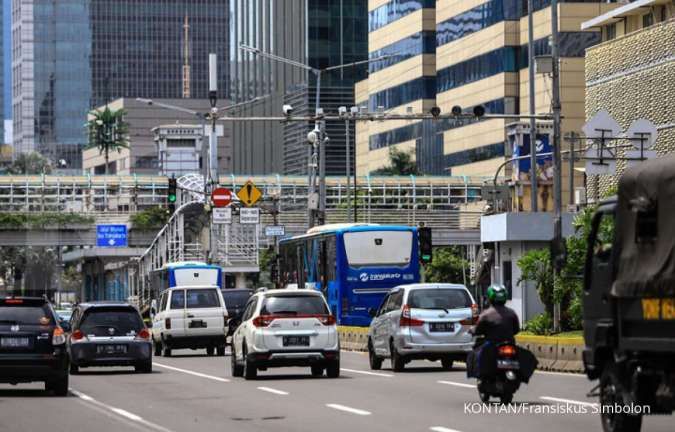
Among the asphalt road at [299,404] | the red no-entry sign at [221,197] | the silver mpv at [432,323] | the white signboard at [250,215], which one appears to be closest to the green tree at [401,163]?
the red no-entry sign at [221,197]

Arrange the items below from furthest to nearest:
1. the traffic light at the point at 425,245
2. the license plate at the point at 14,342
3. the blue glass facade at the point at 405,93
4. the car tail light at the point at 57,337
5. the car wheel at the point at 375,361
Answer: the blue glass facade at the point at 405,93 → the traffic light at the point at 425,245 → the car wheel at the point at 375,361 → the car tail light at the point at 57,337 → the license plate at the point at 14,342

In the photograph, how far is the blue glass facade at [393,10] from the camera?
120750mm

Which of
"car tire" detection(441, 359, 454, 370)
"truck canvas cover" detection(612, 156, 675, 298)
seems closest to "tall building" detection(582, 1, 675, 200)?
"car tire" detection(441, 359, 454, 370)

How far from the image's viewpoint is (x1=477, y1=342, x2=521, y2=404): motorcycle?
22312 millimetres

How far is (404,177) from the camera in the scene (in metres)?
118

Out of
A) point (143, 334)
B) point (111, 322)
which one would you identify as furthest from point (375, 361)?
point (111, 322)

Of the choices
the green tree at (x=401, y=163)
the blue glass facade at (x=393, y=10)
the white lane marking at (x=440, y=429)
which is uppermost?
the blue glass facade at (x=393, y=10)

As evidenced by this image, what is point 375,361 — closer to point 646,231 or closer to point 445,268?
point 646,231

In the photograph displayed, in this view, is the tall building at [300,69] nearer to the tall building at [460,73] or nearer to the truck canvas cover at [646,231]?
the tall building at [460,73]

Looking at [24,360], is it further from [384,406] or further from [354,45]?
[354,45]

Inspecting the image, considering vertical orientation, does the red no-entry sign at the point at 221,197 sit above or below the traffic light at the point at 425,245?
above

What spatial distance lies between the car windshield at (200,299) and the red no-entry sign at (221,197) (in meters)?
23.9

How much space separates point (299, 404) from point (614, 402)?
7.97 m

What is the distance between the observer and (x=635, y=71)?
7031 cm
